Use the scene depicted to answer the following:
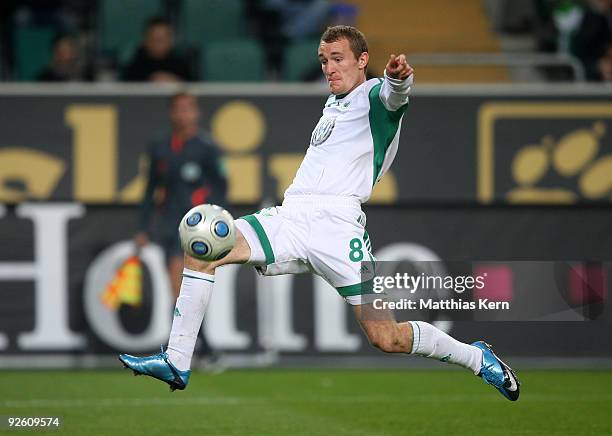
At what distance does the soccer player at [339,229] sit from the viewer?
711cm

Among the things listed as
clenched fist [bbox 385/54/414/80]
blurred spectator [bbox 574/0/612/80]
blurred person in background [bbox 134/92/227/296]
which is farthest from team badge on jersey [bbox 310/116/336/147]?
blurred spectator [bbox 574/0/612/80]

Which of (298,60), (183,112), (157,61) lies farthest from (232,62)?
(183,112)

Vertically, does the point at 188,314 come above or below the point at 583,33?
below

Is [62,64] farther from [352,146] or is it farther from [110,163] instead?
[352,146]

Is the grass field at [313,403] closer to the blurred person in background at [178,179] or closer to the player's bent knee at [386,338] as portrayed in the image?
the player's bent knee at [386,338]

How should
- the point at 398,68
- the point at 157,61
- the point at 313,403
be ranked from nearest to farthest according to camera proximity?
the point at 398,68
the point at 313,403
the point at 157,61

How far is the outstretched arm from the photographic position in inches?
271

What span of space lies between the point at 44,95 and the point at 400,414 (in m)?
6.18

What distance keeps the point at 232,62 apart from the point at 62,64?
1861mm

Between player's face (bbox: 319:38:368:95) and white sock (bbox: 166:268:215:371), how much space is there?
1.30 meters

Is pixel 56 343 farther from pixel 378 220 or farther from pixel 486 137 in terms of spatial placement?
pixel 486 137

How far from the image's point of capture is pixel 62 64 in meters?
13.9

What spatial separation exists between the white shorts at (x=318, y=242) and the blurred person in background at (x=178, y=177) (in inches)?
173

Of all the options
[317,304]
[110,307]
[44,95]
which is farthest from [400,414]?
[44,95]
